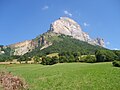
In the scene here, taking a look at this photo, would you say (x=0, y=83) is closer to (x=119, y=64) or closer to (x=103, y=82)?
(x=103, y=82)

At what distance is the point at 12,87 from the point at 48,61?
389ft

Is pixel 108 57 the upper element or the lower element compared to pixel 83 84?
upper

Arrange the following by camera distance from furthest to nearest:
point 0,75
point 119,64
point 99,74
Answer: point 119,64, point 99,74, point 0,75

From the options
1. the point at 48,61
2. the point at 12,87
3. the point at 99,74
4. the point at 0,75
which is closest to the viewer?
the point at 12,87

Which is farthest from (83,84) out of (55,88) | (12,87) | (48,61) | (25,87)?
(48,61)

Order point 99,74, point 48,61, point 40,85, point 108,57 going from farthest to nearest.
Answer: point 48,61 → point 108,57 → point 99,74 → point 40,85

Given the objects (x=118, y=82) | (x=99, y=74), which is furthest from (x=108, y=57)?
(x=118, y=82)

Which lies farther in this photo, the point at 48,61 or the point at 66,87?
the point at 48,61

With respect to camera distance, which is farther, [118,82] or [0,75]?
[118,82]

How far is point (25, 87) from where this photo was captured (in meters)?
31.5

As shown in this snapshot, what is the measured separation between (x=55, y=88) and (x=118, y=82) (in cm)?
886

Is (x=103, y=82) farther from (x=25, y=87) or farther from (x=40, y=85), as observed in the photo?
(x=25, y=87)

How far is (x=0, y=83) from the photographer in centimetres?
2870

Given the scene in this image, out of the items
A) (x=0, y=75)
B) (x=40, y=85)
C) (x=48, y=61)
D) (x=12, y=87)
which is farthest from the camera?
(x=48, y=61)
